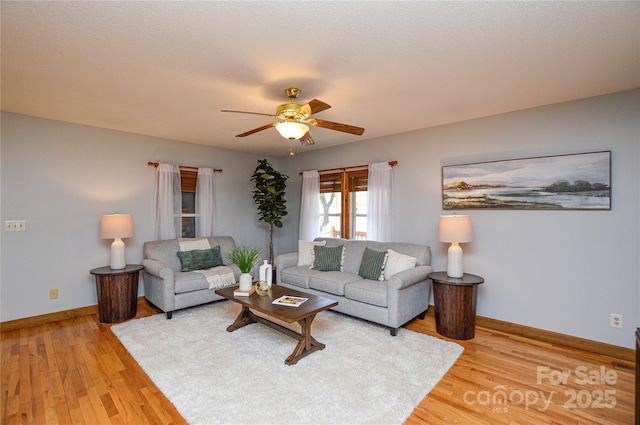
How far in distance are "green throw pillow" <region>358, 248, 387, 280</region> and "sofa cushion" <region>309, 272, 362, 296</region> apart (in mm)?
130

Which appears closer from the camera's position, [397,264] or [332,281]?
[397,264]

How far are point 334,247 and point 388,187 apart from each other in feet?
3.88

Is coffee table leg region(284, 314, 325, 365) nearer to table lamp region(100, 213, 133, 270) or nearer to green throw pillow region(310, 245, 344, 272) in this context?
green throw pillow region(310, 245, 344, 272)

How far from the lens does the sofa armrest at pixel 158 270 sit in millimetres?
3681

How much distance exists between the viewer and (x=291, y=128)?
261 cm

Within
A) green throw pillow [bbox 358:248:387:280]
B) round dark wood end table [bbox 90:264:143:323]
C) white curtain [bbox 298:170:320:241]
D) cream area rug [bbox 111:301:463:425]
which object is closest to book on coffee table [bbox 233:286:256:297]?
cream area rug [bbox 111:301:463:425]

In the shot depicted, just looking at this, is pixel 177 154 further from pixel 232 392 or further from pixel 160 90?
pixel 232 392

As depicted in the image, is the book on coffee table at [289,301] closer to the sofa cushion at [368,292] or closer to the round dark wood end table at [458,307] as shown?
the sofa cushion at [368,292]

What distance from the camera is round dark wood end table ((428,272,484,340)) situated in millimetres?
3164

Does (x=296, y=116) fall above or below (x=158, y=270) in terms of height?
above

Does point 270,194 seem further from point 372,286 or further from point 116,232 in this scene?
point 372,286

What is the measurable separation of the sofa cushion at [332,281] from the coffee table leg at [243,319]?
0.90 metres

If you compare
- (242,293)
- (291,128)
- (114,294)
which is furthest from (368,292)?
(114,294)

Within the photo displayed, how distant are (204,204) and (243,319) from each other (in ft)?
7.75
